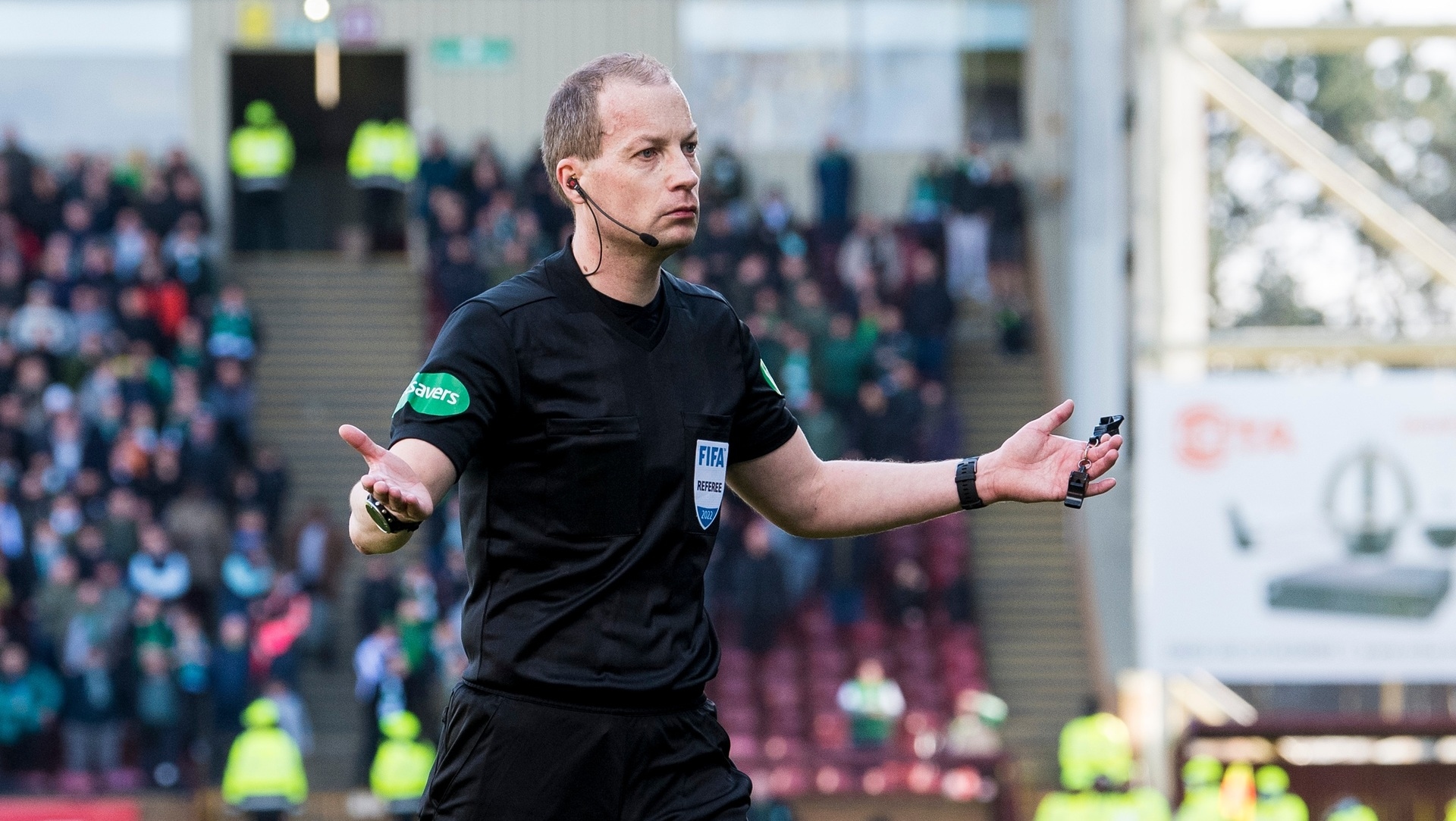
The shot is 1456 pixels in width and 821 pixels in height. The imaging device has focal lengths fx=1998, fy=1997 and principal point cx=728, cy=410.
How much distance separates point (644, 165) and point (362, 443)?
84 cm

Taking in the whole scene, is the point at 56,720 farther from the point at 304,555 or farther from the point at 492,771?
the point at 492,771

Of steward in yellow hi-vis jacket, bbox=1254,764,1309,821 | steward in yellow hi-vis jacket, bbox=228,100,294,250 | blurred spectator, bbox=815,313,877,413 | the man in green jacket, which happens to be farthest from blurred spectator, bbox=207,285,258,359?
steward in yellow hi-vis jacket, bbox=1254,764,1309,821

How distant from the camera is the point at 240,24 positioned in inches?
904

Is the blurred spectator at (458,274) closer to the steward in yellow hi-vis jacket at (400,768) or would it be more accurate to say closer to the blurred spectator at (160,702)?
the blurred spectator at (160,702)

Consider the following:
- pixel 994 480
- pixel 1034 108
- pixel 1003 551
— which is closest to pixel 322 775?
pixel 1003 551

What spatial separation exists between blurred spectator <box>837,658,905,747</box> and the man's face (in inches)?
524

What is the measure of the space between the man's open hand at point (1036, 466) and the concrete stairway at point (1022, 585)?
44.1 feet

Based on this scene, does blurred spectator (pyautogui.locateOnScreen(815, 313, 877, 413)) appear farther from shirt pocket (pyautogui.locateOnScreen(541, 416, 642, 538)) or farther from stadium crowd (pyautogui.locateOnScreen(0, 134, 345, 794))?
shirt pocket (pyautogui.locateOnScreen(541, 416, 642, 538))

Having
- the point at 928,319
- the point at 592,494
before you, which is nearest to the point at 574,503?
the point at 592,494

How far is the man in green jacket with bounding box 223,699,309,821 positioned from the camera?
14.5 metres

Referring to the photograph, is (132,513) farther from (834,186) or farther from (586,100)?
(586,100)

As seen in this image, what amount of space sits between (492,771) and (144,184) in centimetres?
1836

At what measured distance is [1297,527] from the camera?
13.9 m

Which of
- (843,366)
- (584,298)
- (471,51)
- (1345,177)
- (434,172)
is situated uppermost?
(471,51)
